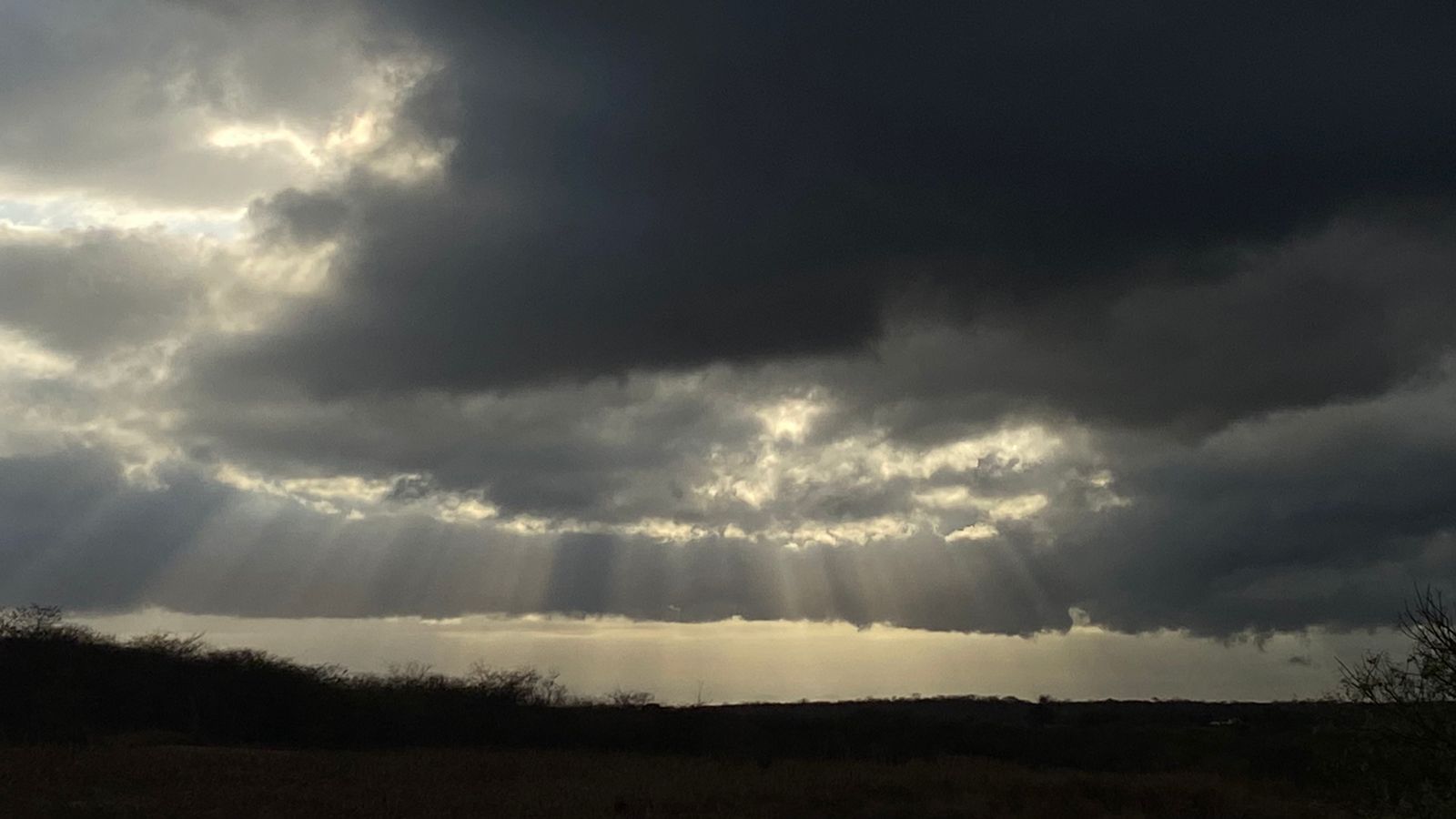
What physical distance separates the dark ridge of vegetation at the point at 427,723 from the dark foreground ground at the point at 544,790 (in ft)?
30.2

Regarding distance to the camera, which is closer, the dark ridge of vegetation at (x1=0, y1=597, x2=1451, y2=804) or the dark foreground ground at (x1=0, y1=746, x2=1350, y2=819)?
the dark foreground ground at (x1=0, y1=746, x2=1350, y2=819)

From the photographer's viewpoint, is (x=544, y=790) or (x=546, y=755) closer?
(x=544, y=790)

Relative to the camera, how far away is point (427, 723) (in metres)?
66.6

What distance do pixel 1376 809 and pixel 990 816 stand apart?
61.5 feet

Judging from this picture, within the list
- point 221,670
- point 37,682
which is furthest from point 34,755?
point 221,670

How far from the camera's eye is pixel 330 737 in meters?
62.3

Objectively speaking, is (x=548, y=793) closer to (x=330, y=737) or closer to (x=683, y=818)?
(x=683, y=818)

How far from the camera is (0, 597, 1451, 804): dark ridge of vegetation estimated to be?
5800 centimetres

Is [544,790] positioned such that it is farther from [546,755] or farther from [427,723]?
[427,723]

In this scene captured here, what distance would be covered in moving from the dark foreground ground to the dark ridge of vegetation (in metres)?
9.21

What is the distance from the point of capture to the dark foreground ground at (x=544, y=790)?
104ft

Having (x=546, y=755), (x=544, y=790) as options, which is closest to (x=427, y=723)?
(x=546, y=755)

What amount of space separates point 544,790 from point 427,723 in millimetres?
30754

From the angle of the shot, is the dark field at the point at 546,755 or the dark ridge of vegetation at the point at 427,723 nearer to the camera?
the dark field at the point at 546,755
